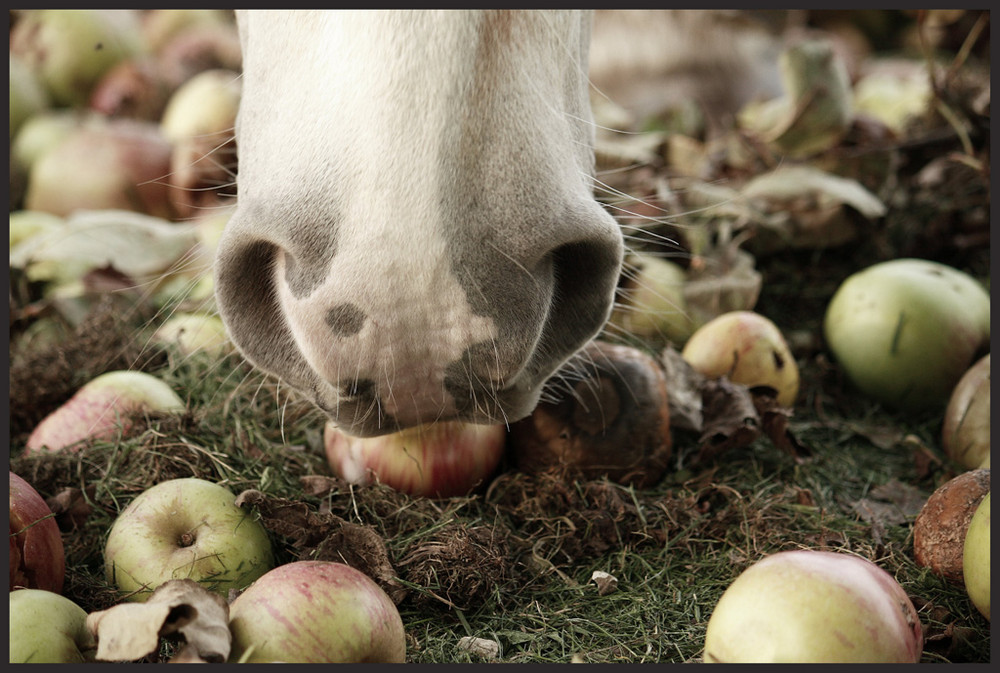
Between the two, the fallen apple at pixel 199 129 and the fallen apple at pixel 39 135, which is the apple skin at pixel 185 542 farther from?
the fallen apple at pixel 39 135

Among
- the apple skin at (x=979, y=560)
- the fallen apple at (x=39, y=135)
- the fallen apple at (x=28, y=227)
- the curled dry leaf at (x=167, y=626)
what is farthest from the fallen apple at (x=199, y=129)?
the apple skin at (x=979, y=560)

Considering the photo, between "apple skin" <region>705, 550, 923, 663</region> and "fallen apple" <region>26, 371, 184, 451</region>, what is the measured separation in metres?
0.99

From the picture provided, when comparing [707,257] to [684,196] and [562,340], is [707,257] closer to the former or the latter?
[684,196]

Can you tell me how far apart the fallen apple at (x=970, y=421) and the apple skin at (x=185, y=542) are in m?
1.22

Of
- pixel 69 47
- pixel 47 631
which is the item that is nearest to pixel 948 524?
pixel 47 631

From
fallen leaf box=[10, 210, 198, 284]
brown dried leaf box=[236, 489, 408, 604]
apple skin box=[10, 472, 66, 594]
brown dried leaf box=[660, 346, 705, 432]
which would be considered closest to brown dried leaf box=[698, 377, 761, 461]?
brown dried leaf box=[660, 346, 705, 432]

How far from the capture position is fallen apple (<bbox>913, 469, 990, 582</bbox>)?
3.91 feet

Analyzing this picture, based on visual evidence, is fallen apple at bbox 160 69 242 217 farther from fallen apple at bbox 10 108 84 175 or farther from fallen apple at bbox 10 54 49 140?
fallen apple at bbox 10 54 49 140

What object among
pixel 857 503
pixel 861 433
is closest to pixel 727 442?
pixel 857 503

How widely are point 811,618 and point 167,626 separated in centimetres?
67

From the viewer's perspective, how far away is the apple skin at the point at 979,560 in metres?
1.06

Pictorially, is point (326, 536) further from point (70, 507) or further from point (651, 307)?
point (651, 307)

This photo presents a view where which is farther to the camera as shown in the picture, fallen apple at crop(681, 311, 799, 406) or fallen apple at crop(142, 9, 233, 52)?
fallen apple at crop(142, 9, 233, 52)

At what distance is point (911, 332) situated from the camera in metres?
1.76
